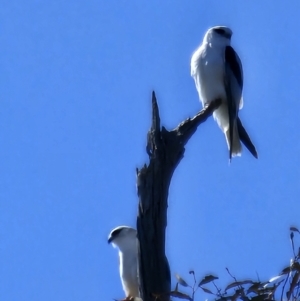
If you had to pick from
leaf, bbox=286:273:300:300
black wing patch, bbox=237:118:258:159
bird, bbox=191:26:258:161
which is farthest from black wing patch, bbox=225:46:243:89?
leaf, bbox=286:273:300:300

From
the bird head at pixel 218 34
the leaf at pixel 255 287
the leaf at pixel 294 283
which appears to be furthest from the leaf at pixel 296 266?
the bird head at pixel 218 34

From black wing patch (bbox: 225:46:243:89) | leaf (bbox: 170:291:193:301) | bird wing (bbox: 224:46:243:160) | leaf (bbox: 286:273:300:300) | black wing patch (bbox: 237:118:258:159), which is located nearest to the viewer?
leaf (bbox: 286:273:300:300)

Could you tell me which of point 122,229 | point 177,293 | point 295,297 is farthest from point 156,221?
point 122,229

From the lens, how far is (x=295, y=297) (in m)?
4.48

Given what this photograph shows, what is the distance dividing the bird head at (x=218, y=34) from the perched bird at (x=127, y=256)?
2.26 metres

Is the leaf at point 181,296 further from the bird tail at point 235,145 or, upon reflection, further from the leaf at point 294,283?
the bird tail at point 235,145

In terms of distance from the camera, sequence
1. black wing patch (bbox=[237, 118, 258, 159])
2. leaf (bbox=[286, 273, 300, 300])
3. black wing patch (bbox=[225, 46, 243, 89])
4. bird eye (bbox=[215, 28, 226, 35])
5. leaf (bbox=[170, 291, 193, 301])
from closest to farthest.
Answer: leaf (bbox=[286, 273, 300, 300]), leaf (bbox=[170, 291, 193, 301]), black wing patch (bbox=[237, 118, 258, 159]), black wing patch (bbox=[225, 46, 243, 89]), bird eye (bbox=[215, 28, 226, 35])

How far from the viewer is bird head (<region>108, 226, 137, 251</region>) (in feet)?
30.9

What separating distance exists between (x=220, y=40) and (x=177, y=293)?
5077mm

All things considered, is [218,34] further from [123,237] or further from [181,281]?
[181,281]

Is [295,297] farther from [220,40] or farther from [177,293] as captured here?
[220,40]

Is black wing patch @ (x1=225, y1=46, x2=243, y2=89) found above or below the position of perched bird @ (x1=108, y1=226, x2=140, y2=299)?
above

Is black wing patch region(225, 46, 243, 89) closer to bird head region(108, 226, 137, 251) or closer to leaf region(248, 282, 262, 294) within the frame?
bird head region(108, 226, 137, 251)

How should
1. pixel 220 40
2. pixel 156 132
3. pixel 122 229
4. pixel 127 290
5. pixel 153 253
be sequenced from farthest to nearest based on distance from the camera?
pixel 122 229 → pixel 220 40 → pixel 127 290 → pixel 156 132 → pixel 153 253
